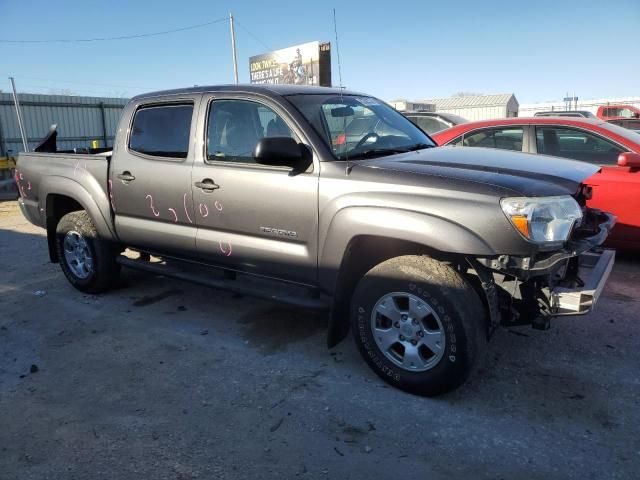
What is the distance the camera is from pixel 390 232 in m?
3.08

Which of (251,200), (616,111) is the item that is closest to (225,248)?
(251,200)

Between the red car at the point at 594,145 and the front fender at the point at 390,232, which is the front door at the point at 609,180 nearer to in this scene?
the red car at the point at 594,145

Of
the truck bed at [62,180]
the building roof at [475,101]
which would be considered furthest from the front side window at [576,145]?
the building roof at [475,101]

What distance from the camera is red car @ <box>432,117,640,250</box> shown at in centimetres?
526

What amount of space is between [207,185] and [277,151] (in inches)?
35.7

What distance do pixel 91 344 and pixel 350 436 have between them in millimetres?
2374

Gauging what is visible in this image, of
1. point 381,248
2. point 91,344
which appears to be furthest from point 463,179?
point 91,344

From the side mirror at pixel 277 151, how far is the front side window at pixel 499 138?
363cm

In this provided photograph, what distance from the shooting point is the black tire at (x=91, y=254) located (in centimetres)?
506

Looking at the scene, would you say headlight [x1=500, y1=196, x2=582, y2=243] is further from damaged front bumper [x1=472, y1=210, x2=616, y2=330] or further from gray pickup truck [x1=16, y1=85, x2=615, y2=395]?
damaged front bumper [x1=472, y1=210, x2=616, y2=330]

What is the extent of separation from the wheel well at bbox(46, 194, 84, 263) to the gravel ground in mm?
960

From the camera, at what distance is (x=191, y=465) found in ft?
8.72

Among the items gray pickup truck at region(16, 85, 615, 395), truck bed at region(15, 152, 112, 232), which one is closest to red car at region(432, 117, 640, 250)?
gray pickup truck at region(16, 85, 615, 395)

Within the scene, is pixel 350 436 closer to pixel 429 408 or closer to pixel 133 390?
pixel 429 408
